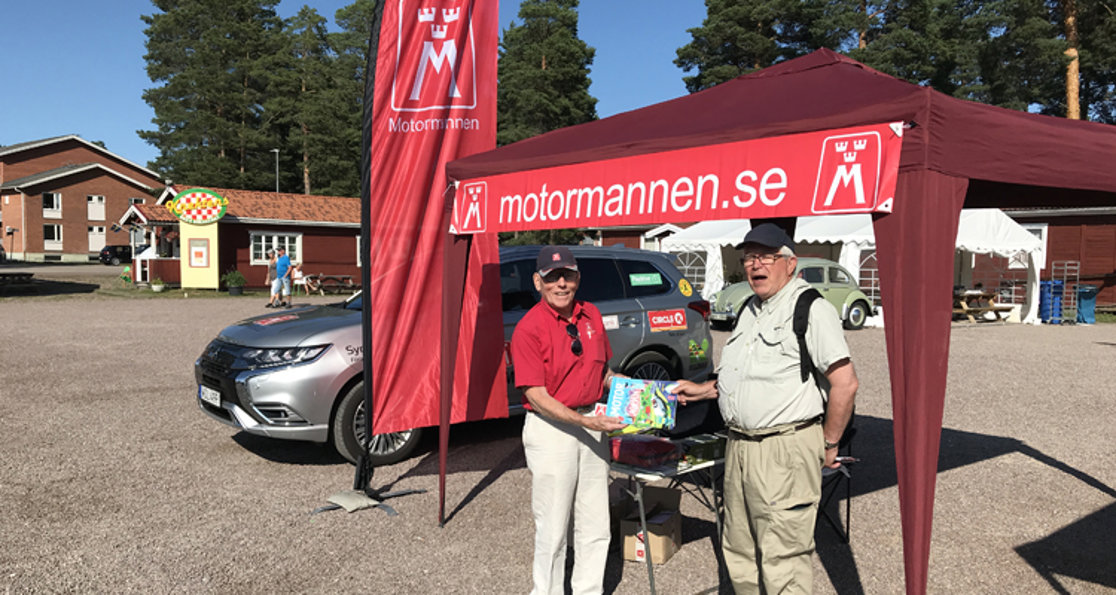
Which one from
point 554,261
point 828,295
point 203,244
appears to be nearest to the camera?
point 554,261

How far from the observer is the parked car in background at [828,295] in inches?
652

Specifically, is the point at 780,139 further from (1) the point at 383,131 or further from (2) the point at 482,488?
(2) the point at 482,488

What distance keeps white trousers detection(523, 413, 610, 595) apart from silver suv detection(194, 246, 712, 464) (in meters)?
2.29

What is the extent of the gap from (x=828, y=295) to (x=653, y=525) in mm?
14051

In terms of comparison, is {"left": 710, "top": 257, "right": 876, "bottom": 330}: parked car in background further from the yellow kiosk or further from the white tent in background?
the yellow kiosk

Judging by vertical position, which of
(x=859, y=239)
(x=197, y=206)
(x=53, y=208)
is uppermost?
(x=53, y=208)

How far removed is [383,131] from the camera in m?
4.87

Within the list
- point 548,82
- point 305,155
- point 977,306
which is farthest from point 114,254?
point 977,306

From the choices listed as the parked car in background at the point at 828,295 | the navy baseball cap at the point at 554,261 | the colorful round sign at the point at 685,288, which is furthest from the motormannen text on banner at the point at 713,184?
the parked car in background at the point at 828,295

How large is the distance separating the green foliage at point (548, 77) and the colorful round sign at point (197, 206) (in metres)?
14.3

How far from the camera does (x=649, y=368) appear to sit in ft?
23.5

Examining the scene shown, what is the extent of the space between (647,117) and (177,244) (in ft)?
96.8

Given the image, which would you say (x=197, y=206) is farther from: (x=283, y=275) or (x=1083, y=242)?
(x=1083, y=242)

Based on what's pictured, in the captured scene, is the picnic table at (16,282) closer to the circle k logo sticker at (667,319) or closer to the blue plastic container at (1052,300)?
the circle k logo sticker at (667,319)
